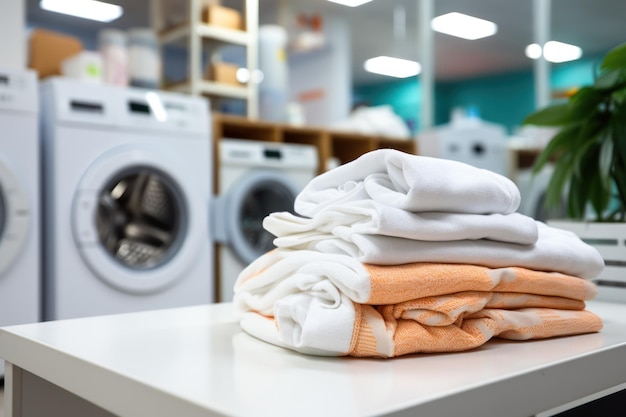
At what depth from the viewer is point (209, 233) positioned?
2359 millimetres

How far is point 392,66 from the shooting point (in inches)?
288

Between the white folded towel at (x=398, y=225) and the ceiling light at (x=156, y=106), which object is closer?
the white folded towel at (x=398, y=225)

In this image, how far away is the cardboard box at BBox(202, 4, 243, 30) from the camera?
3.17 m

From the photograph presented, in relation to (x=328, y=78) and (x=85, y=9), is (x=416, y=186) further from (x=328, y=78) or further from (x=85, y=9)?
(x=85, y=9)

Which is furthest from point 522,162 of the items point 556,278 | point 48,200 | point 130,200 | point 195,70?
point 556,278

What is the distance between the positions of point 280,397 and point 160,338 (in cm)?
26

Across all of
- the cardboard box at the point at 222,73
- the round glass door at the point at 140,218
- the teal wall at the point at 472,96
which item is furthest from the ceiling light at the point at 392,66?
the round glass door at the point at 140,218

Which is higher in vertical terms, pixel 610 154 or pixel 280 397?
pixel 610 154

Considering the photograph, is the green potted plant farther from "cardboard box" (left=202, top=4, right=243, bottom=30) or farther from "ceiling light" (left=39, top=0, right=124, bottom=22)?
"ceiling light" (left=39, top=0, right=124, bottom=22)

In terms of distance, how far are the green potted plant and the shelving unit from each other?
2223 millimetres

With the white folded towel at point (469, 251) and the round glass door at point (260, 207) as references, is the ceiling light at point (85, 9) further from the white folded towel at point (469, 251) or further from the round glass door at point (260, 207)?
the white folded towel at point (469, 251)

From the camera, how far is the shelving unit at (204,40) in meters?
3.07

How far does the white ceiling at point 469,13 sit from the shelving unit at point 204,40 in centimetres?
15

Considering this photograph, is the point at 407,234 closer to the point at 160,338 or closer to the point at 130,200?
the point at 160,338
